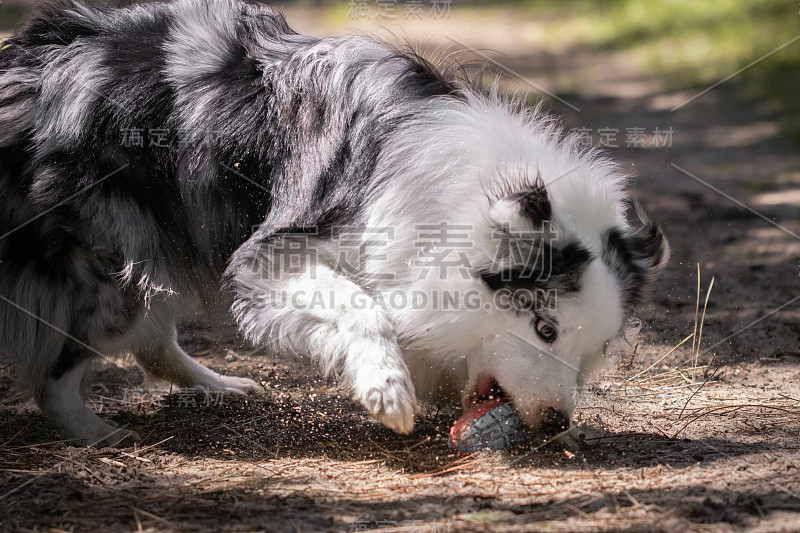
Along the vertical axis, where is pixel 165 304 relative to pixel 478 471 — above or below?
above

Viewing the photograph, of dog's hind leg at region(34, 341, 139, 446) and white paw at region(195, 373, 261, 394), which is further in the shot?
white paw at region(195, 373, 261, 394)

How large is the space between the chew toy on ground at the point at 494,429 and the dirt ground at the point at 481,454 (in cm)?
5

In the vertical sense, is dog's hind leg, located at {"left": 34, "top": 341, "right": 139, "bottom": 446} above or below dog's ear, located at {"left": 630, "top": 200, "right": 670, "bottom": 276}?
below

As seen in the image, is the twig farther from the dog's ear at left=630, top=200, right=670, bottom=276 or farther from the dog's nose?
the dog's nose

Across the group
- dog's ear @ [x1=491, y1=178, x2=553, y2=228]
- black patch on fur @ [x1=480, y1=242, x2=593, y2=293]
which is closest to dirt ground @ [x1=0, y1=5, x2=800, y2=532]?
black patch on fur @ [x1=480, y1=242, x2=593, y2=293]

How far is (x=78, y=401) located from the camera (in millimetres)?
3674

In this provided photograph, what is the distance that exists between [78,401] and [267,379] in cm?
114

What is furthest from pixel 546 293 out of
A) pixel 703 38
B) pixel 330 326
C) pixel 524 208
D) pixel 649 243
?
pixel 703 38

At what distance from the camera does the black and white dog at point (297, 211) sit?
3.26m

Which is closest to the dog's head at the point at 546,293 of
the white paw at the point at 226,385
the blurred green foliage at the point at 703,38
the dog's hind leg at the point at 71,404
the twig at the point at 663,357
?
the twig at the point at 663,357

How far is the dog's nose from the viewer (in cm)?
322

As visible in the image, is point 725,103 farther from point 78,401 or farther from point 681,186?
point 78,401

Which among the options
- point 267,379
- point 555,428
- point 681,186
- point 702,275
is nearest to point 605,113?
point 681,186

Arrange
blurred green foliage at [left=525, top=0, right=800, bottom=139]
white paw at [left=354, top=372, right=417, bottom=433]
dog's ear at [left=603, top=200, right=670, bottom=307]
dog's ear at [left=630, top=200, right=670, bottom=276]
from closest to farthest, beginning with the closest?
white paw at [left=354, top=372, right=417, bottom=433], dog's ear at [left=603, top=200, right=670, bottom=307], dog's ear at [left=630, top=200, right=670, bottom=276], blurred green foliage at [left=525, top=0, right=800, bottom=139]
